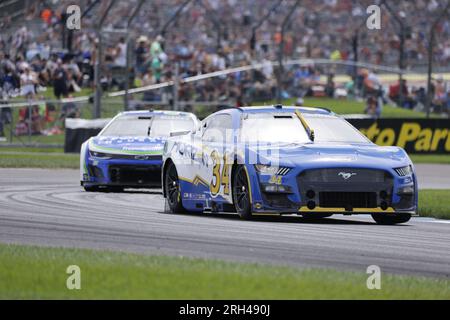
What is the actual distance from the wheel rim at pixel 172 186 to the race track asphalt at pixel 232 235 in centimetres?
22

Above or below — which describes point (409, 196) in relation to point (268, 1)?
Answer: below

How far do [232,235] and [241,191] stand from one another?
1.98 meters

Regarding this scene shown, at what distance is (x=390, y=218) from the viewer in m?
13.4

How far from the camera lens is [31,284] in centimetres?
744

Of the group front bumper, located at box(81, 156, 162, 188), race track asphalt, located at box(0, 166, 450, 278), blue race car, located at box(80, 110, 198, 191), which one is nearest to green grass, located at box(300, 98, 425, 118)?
blue race car, located at box(80, 110, 198, 191)

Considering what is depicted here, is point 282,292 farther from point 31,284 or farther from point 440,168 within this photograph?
point 440,168

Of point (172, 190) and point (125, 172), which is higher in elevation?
point (172, 190)

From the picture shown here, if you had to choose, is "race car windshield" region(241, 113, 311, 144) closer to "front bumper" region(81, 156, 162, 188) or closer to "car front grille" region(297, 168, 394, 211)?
"car front grille" region(297, 168, 394, 211)

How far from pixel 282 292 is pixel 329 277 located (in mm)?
857

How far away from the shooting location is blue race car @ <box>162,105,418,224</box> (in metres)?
12.5

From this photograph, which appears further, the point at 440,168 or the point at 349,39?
the point at 349,39

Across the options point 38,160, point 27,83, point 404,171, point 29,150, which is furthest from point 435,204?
point 27,83

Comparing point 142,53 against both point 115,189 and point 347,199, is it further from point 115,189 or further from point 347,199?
point 347,199

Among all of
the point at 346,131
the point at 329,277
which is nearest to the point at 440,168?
the point at 346,131
